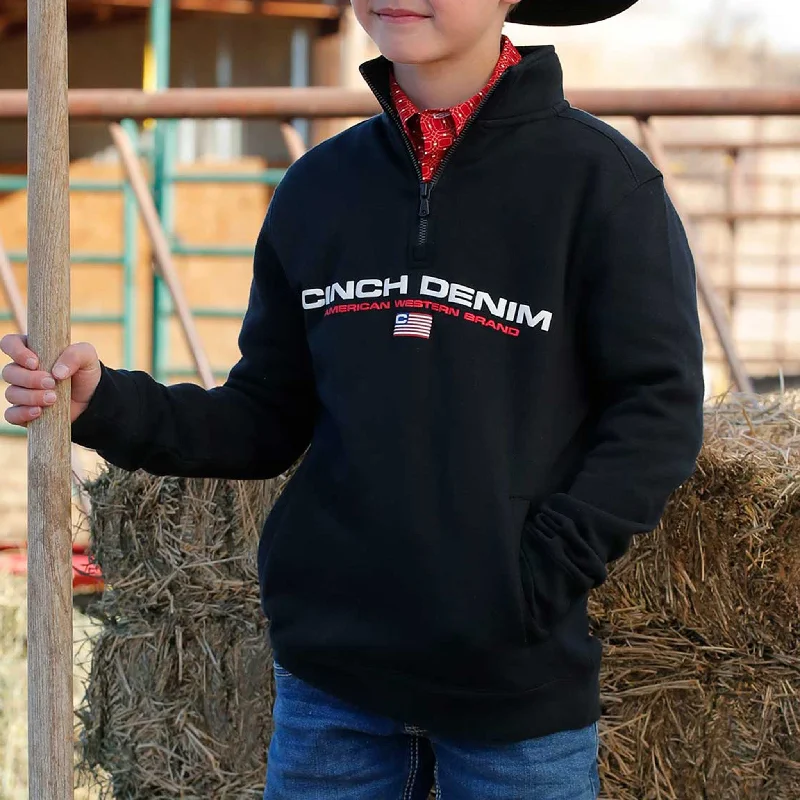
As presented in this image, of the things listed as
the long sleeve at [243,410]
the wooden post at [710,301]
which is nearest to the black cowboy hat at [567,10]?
the long sleeve at [243,410]

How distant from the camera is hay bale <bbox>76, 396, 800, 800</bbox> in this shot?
1.93 m

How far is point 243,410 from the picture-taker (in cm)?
165

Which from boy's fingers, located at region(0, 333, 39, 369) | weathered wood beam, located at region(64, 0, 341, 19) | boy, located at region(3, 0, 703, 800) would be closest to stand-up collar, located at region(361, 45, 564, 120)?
boy, located at region(3, 0, 703, 800)

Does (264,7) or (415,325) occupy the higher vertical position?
(264,7)

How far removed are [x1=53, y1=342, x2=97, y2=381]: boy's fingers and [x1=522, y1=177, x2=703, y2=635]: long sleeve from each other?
1.70 feet

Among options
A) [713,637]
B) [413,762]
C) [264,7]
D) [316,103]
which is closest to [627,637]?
[713,637]

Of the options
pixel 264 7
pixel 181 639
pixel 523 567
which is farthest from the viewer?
pixel 264 7

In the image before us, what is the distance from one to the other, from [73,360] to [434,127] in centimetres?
48

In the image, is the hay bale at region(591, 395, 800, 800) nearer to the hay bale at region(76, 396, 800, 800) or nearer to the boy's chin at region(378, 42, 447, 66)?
the hay bale at region(76, 396, 800, 800)

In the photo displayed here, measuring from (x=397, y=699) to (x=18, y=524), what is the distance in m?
4.52

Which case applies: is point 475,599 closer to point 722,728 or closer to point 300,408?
point 300,408

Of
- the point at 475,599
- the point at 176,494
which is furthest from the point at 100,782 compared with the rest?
the point at 475,599

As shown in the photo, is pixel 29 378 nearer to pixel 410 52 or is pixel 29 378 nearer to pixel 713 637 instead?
pixel 410 52

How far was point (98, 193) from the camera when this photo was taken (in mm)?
6309
